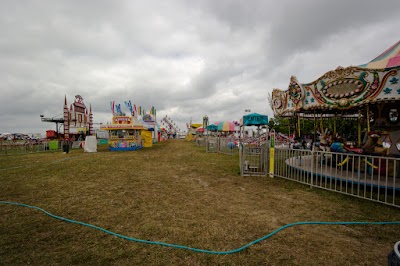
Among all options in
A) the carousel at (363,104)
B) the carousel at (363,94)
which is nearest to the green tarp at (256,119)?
the carousel at (363,94)

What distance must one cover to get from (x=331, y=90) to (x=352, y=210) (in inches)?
170

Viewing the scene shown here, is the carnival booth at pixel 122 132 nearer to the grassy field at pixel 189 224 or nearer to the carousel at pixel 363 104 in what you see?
the grassy field at pixel 189 224

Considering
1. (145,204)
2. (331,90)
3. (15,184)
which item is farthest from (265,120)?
(15,184)

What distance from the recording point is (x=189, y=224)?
3.51 m

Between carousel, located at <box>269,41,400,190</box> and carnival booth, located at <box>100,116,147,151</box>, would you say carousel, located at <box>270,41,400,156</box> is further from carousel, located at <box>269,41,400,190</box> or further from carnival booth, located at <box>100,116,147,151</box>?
carnival booth, located at <box>100,116,147,151</box>

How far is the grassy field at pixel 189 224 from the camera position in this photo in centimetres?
258

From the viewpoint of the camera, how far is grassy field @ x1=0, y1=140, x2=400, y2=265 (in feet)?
8.46

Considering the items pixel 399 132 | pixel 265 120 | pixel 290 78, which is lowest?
pixel 399 132

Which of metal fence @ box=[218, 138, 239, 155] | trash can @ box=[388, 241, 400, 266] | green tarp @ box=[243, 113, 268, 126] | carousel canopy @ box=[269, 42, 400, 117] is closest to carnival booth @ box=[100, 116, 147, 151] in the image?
metal fence @ box=[218, 138, 239, 155]

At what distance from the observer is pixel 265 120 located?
454 inches

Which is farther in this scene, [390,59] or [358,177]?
[390,59]

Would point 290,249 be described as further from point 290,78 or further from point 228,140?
point 228,140

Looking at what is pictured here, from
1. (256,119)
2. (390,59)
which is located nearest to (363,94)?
(390,59)

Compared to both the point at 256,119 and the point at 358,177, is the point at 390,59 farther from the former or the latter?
the point at 256,119
